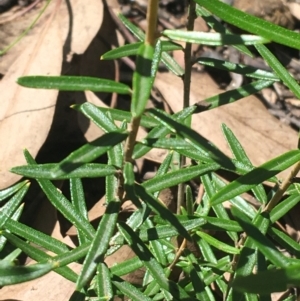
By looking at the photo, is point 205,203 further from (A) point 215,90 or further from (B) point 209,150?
(A) point 215,90

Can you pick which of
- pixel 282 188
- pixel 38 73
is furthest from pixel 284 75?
pixel 38 73

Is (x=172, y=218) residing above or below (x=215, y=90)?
above

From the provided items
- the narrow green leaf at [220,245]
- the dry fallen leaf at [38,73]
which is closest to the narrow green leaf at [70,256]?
the narrow green leaf at [220,245]

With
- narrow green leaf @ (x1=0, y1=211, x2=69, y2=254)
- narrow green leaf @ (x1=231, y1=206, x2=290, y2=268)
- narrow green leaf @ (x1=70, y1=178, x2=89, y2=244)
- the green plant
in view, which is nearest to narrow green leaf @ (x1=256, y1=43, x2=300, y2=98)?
the green plant

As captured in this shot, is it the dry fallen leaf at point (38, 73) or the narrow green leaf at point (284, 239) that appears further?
the dry fallen leaf at point (38, 73)

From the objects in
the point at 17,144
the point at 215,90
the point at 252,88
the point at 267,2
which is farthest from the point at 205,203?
the point at 267,2

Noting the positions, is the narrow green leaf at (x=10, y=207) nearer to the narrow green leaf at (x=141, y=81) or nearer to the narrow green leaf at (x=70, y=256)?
the narrow green leaf at (x=70, y=256)
